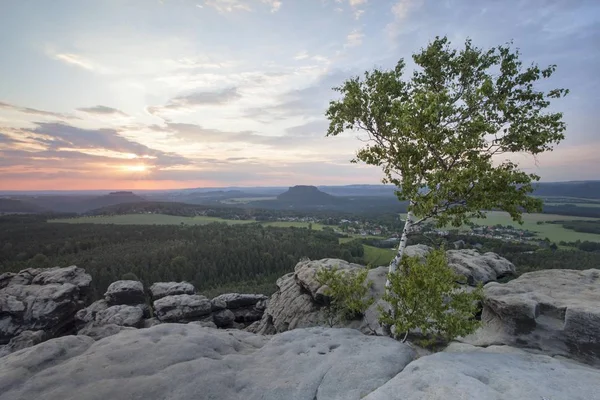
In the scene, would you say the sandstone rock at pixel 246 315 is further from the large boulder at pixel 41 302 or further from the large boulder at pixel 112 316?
the large boulder at pixel 41 302

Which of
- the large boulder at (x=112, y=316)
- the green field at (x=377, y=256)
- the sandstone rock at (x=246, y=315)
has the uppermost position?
the large boulder at (x=112, y=316)

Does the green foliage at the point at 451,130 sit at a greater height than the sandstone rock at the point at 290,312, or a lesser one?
greater

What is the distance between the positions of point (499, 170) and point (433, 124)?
5.32 metres

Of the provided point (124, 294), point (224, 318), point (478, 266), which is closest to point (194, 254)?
point (124, 294)

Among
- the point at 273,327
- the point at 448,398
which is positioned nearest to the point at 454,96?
the point at 448,398

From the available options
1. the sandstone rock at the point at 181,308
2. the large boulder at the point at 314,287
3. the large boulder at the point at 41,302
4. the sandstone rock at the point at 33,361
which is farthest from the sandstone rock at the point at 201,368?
the large boulder at the point at 41,302

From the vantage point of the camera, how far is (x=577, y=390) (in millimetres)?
12234

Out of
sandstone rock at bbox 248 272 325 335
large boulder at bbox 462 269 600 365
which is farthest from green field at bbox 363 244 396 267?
large boulder at bbox 462 269 600 365

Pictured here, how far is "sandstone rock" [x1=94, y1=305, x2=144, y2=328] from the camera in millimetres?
44531

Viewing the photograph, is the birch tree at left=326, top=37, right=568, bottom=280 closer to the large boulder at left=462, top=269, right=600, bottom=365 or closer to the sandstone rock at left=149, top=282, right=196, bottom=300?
the large boulder at left=462, top=269, right=600, bottom=365

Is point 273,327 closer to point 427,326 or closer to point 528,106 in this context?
point 427,326

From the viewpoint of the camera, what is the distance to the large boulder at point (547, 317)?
2039cm

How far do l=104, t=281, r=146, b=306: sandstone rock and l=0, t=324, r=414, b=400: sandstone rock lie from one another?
36.8 metres

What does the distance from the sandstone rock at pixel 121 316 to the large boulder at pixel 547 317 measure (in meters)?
44.1
